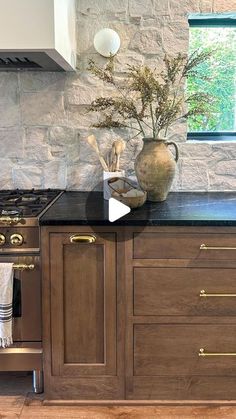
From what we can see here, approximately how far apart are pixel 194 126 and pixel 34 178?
3.22ft

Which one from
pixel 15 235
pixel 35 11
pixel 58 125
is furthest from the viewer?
pixel 58 125

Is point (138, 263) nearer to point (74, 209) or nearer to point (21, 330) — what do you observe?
point (74, 209)

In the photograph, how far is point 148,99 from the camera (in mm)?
2164

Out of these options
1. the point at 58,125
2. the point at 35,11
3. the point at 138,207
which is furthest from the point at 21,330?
the point at 35,11

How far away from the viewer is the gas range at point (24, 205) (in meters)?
1.94

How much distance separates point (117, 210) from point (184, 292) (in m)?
0.46

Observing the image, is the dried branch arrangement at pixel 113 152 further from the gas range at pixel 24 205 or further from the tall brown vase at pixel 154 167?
the gas range at pixel 24 205

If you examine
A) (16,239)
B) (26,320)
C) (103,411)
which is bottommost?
(103,411)

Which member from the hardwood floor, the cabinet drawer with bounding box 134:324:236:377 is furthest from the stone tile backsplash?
the hardwood floor

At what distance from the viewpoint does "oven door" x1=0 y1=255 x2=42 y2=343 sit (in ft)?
6.48

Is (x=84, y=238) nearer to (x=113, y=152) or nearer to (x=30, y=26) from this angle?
(x=113, y=152)

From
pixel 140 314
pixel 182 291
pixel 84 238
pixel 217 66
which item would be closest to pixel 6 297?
pixel 84 238

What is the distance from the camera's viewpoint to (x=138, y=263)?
1944 mm

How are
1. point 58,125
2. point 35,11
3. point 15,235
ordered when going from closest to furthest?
point 35,11 < point 15,235 < point 58,125
